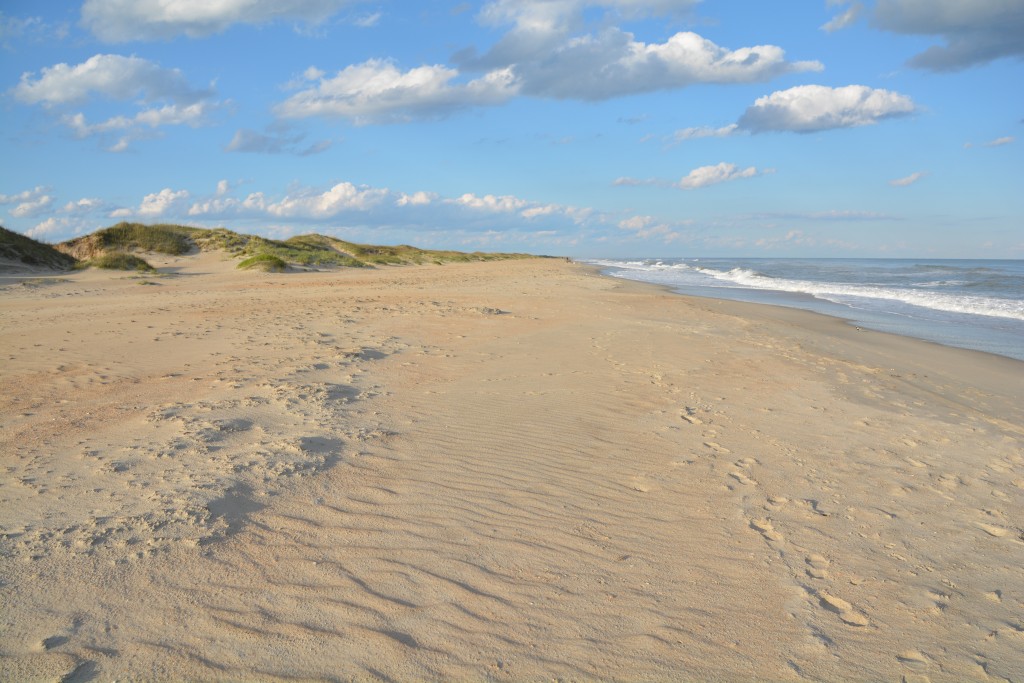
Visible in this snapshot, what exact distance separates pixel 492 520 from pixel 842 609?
2121mm

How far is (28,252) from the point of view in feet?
88.8

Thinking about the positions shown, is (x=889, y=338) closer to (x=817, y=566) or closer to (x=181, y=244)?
(x=817, y=566)

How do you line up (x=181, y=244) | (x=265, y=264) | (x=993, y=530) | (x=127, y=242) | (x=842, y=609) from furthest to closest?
(x=181, y=244)
(x=127, y=242)
(x=265, y=264)
(x=993, y=530)
(x=842, y=609)

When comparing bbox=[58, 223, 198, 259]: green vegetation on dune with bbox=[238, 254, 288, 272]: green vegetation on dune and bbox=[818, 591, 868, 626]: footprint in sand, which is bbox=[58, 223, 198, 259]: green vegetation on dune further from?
bbox=[818, 591, 868, 626]: footprint in sand

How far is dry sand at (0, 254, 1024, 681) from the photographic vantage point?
3.21m

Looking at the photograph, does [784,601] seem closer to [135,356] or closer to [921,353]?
[135,356]

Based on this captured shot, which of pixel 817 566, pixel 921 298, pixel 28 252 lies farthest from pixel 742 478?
pixel 28 252

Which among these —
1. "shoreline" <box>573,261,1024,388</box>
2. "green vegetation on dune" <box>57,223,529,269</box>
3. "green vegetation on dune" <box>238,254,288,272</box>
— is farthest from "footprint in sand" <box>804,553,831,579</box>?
"green vegetation on dune" <box>57,223,529,269</box>

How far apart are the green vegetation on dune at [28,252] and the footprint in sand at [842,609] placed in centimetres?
3039

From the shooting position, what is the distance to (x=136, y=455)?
5141mm

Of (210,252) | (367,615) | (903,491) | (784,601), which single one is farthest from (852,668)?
(210,252)

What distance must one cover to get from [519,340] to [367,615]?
843 cm

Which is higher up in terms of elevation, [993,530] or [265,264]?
[265,264]

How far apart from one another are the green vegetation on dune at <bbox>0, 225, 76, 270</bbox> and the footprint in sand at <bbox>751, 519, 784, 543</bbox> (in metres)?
29.7
